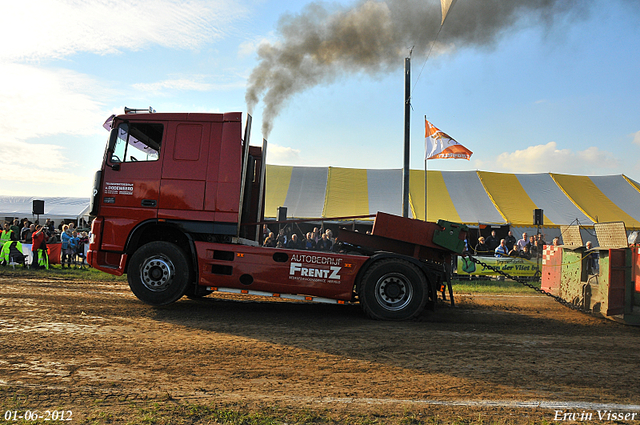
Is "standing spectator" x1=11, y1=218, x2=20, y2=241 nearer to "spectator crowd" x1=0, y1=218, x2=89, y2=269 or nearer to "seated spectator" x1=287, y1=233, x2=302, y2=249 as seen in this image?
"spectator crowd" x1=0, y1=218, x2=89, y2=269

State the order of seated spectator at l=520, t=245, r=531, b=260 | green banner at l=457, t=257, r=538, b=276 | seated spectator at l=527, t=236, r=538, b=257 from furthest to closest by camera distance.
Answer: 1. seated spectator at l=527, t=236, r=538, b=257
2. seated spectator at l=520, t=245, r=531, b=260
3. green banner at l=457, t=257, r=538, b=276

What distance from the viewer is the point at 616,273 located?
7.41m

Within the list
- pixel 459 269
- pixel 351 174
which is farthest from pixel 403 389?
pixel 351 174

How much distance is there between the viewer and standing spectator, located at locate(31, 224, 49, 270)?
1457cm

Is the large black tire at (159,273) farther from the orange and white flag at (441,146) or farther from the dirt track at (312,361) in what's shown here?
the orange and white flag at (441,146)

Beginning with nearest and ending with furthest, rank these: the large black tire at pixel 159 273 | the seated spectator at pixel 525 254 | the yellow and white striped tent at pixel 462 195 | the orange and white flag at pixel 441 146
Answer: the large black tire at pixel 159 273
the seated spectator at pixel 525 254
the orange and white flag at pixel 441 146
the yellow and white striped tent at pixel 462 195

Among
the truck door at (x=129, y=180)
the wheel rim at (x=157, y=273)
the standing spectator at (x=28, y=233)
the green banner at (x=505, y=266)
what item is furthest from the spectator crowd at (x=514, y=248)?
the standing spectator at (x=28, y=233)

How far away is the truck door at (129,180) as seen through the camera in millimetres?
7637

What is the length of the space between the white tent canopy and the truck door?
21.3m

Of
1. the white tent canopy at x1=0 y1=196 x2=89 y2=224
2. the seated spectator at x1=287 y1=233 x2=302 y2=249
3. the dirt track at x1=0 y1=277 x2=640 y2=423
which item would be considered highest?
the white tent canopy at x1=0 y1=196 x2=89 y2=224

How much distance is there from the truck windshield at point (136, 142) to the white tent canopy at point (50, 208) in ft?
70.2

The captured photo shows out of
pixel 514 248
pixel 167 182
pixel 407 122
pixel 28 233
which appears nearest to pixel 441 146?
pixel 407 122

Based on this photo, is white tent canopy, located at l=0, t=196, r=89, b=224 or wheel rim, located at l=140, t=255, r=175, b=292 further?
white tent canopy, located at l=0, t=196, r=89, b=224

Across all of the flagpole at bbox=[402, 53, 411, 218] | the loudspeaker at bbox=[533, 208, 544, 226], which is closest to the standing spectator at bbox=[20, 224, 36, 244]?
the flagpole at bbox=[402, 53, 411, 218]
